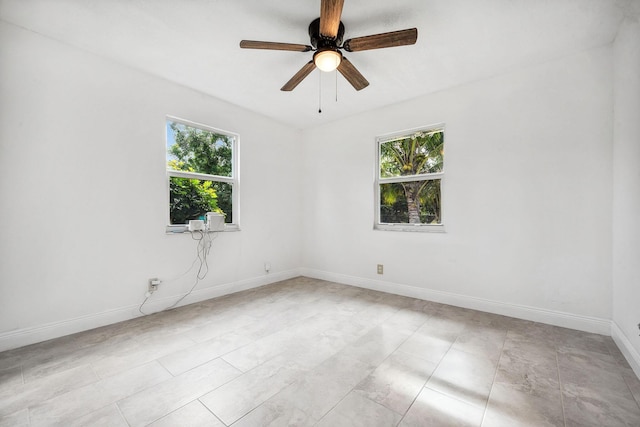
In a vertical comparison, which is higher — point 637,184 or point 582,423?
point 637,184

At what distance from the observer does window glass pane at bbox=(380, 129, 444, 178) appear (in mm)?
3365

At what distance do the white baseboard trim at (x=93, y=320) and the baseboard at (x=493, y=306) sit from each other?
179cm

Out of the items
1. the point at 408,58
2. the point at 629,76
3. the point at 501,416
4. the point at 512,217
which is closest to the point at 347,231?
the point at 512,217

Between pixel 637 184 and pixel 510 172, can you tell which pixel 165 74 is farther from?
pixel 637 184

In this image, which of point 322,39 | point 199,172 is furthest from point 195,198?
point 322,39

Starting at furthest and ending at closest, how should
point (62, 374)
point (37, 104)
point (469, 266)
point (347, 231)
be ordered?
point (347, 231)
point (469, 266)
point (37, 104)
point (62, 374)

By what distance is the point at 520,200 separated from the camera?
9.02 feet

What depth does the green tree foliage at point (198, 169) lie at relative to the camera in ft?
10.4

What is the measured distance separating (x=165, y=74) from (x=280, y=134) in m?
1.80

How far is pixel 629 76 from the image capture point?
2.04m

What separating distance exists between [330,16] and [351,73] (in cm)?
69

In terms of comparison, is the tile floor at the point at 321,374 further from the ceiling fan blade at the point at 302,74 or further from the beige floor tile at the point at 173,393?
the ceiling fan blade at the point at 302,74

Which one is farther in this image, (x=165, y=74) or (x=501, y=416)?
(x=165, y=74)

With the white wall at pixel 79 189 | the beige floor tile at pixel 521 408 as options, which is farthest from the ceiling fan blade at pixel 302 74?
the beige floor tile at pixel 521 408
